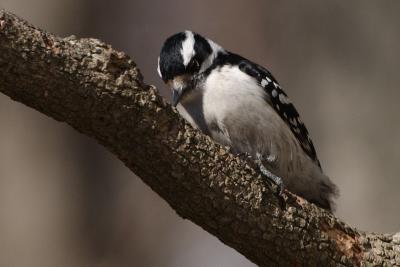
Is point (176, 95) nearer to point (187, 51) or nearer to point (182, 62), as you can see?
point (182, 62)

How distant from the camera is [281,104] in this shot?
5.87 metres

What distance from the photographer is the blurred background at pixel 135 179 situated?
298 inches

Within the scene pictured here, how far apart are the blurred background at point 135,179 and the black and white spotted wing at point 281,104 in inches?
73.5

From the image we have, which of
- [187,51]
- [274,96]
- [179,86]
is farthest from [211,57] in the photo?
[274,96]

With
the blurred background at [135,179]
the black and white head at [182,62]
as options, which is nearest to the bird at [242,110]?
the black and white head at [182,62]

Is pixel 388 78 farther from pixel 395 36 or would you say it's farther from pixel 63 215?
pixel 63 215

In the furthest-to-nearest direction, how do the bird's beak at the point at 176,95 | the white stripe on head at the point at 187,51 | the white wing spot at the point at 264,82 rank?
the white wing spot at the point at 264,82
the white stripe on head at the point at 187,51
the bird's beak at the point at 176,95

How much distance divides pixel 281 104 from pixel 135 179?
396 centimetres

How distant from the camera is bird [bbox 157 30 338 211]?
539 centimetres

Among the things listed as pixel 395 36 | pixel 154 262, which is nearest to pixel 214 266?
pixel 154 262

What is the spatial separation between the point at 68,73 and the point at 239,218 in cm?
117

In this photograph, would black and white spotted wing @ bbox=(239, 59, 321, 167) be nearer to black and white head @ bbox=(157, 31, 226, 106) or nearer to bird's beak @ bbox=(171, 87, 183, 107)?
black and white head @ bbox=(157, 31, 226, 106)

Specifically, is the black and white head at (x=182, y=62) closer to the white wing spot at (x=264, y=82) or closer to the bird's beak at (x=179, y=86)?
the bird's beak at (x=179, y=86)

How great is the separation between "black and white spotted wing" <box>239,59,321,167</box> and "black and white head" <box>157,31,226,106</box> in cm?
29
